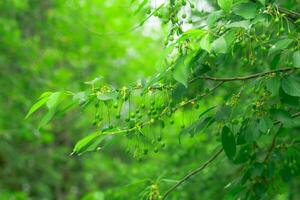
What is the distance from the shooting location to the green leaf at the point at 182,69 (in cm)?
193

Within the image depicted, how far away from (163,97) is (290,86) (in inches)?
20.2

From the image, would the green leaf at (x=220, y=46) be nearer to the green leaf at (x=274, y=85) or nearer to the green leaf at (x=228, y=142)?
the green leaf at (x=274, y=85)

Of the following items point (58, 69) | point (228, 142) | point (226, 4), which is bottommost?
point (228, 142)

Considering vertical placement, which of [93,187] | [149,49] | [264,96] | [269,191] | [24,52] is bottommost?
[269,191]

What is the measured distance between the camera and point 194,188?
5.45 metres

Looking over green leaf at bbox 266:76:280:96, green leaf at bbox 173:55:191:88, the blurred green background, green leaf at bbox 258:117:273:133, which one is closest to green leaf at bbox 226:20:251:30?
green leaf at bbox 173:55:191:88

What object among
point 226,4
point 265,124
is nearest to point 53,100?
point 226,4

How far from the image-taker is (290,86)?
221 centimetres

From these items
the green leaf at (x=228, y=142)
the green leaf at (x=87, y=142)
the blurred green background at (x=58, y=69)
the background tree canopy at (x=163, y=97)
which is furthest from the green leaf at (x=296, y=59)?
the blurred green background at (x=58, y=69)

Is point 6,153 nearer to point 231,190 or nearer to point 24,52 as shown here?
point 24,52

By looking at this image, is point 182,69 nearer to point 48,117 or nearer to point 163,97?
point 163,97

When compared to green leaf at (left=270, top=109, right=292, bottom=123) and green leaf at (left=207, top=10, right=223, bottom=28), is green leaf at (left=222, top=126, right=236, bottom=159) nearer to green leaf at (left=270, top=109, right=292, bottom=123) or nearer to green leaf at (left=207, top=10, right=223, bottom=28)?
green leaf at (left=270, top=109, right=292, bottom=123)

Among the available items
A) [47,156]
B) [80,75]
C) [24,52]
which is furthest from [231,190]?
[80,75]

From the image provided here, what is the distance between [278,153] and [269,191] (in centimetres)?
25
